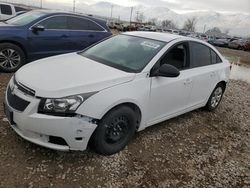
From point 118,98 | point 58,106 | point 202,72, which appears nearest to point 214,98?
point 202,72

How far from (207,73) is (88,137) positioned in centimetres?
288

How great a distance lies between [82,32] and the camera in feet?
26.3

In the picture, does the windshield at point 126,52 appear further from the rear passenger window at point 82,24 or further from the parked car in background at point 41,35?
the rear passenger window at point 82,24

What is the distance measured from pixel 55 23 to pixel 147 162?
5040mm

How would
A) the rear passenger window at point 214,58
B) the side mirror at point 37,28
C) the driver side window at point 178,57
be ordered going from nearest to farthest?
the driver side window at point 178,57, the rear passenger window at point 214,58, the side mirror at point 37,28

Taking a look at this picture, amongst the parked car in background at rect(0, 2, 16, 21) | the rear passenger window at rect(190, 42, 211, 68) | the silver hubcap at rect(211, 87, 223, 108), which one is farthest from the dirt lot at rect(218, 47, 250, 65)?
the rear passenger window at rect(190, 42, 211, 68)

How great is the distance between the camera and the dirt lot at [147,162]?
335 centimetres

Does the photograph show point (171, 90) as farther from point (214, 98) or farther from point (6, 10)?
point (6, 10)

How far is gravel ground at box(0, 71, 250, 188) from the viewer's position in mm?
3354

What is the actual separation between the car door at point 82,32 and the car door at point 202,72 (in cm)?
374

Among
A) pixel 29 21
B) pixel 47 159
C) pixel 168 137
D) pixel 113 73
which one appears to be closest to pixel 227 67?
pixel 168 137

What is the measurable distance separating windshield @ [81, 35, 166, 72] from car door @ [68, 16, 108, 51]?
2.93 metres

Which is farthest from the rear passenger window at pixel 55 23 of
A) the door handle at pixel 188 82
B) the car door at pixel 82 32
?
the door handle at pixel 188 82

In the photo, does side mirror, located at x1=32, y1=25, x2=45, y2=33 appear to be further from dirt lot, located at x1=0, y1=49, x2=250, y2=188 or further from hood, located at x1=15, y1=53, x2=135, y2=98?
hood, located at x1=15, y1=53, x2=135, y2=98
